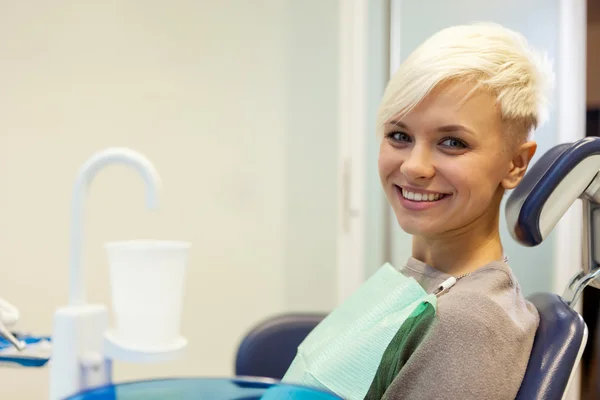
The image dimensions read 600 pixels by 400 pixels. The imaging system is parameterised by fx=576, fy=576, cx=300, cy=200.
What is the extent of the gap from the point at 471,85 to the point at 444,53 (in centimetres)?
7

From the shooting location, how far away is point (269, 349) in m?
1.58

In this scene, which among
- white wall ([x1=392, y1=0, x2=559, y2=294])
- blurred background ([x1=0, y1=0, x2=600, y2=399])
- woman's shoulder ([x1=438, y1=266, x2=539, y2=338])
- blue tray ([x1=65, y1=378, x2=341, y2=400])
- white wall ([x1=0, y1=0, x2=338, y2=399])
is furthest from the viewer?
white wall ([x1=0, y1=0, x2=338, y2=399])

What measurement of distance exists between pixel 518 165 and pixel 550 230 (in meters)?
0.12

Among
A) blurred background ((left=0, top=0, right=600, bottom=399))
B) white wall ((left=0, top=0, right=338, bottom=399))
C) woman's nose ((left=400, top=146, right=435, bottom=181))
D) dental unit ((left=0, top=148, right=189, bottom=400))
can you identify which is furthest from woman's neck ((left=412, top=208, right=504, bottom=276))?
white wall ((left=0, top=0, right=338, bottom=399))

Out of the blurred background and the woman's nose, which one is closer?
the woman's nose

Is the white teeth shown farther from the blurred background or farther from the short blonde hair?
the blurred background

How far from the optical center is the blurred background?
1.88 m

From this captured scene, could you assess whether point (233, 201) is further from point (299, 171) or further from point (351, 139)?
point (351, 139)

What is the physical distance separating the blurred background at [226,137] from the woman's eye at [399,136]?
2.96ft

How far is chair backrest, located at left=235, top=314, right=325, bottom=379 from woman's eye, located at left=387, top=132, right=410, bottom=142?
0.77 meters

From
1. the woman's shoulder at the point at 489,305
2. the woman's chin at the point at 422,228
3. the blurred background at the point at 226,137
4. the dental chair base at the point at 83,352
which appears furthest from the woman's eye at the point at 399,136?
the blurred background at the point at 226,137

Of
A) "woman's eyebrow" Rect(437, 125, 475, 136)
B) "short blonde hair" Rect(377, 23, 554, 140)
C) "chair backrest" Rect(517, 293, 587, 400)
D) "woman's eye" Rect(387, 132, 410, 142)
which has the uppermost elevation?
A: "short blonde hair" Rect(377, 23, 554, 140)

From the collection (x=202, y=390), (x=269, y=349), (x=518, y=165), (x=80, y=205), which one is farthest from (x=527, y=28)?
(x=202, y=390)

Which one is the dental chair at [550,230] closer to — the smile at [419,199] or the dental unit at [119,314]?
the smile at [419,199]
